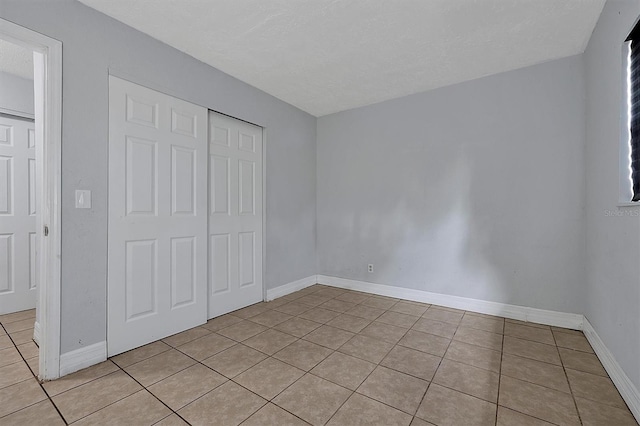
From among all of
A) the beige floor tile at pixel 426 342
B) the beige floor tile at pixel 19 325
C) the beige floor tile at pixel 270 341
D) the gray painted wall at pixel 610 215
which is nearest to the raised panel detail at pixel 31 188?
the beige floor tile at pixel 19 325

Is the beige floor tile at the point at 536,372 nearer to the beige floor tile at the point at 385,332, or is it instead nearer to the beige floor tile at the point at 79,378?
the beige floor tile at the point at 385,332

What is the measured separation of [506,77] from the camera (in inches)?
116

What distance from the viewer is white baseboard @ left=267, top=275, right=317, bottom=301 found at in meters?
3.57

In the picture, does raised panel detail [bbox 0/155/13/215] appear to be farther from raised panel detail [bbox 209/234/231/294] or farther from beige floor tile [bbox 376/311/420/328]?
beige floor tile [bbox 376/311/420/328]

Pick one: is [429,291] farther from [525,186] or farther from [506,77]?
[506,77]

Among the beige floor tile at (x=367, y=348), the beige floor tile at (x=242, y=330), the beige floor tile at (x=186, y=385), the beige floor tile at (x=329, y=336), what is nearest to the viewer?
the beige floor tile at (x=186, y=385)

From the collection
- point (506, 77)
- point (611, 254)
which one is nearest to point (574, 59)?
point (506, 77)

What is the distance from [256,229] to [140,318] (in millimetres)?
1495

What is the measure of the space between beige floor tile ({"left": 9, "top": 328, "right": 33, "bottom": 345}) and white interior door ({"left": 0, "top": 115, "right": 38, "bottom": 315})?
30.4 inches

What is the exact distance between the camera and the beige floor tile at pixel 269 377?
5.74 ft

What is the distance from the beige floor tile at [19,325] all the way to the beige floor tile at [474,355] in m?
3.86

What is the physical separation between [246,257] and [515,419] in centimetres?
273

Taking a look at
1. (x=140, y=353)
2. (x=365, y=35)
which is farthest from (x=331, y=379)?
(x=365, y=35)

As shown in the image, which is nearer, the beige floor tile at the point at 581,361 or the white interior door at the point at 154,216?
the beige floor tile at the point at 581,361
